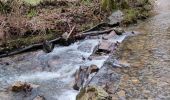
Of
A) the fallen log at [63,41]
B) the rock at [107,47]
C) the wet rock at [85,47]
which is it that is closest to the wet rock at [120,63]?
the rock at [107,47]

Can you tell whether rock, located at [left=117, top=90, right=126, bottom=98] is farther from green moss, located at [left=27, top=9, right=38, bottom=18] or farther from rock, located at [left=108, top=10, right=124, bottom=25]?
green moss, located at [left=27, top=9, right=38, bottom=18]

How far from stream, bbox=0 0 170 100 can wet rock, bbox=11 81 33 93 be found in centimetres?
13

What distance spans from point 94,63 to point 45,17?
446 centimetres

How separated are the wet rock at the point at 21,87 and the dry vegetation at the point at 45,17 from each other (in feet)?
9.69

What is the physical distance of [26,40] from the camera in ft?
35.7

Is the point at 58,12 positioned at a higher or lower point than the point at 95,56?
higher

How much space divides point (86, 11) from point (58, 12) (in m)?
1.16

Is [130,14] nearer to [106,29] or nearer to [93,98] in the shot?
[106,29]

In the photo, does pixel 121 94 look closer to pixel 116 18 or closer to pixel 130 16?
pixel 116 18

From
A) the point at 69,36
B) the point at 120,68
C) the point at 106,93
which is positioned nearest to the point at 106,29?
the point at 69,36

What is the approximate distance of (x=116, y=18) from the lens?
40.8 feet

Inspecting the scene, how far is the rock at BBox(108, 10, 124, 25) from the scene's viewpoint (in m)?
12.1

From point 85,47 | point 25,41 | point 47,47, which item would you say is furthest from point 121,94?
point 25,41

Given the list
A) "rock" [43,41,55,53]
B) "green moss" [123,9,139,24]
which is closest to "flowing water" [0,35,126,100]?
"rock" [43,41,55,53]
